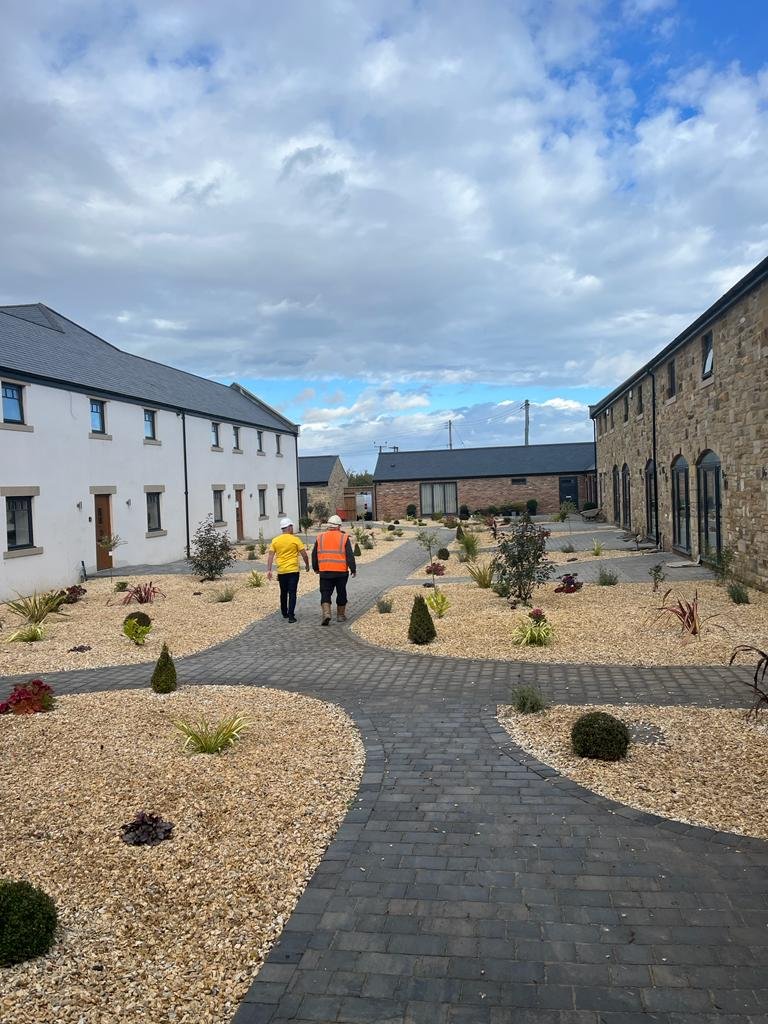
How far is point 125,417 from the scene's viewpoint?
22.7 meters

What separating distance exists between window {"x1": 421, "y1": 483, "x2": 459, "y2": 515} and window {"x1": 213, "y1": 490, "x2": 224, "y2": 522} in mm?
23861

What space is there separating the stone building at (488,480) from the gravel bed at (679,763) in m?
42.6

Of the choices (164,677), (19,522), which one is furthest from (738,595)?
(19,522)

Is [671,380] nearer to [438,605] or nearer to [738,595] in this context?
[738,595]

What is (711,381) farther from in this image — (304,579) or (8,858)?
(8,858)

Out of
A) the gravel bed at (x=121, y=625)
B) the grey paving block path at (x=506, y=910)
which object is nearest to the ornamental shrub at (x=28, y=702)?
the gravel bed at (x=121, y=625)

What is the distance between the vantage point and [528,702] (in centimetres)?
714

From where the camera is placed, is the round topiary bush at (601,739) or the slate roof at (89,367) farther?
the slate roof at (89,367)

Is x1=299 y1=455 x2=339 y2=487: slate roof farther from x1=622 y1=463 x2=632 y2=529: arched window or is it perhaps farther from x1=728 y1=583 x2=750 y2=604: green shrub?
x1=728 y1=583 x2=750 y2=604: green shrub

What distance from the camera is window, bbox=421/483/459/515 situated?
170 ft

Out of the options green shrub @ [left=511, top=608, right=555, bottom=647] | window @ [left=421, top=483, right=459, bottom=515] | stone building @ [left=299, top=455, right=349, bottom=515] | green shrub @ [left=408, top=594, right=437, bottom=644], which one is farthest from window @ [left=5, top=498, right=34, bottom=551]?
window @ [left=421, top=483, right=459, bottom=515]

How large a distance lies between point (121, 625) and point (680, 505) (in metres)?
15.1

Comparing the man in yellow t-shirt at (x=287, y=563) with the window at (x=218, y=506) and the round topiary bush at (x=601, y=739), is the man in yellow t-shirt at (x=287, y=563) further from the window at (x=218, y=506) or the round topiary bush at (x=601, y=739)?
the window at (x=218, y=506)

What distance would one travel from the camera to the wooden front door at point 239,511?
3181 centimetres
